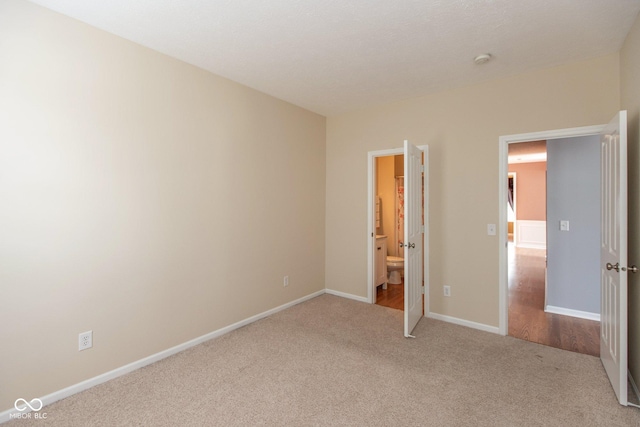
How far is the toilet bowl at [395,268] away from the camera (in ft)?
16.4

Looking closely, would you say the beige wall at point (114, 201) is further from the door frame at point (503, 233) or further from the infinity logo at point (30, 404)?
the door frame at point (503, 233)

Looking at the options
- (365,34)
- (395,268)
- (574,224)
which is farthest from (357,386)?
(574,224)

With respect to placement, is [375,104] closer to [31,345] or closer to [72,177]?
[72,177]

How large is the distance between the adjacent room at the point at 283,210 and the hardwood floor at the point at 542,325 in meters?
0.06

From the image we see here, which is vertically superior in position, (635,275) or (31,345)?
(635,275)

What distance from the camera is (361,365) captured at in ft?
8.41

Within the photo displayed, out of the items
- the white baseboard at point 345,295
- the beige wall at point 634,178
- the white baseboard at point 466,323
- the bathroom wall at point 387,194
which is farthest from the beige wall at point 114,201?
the beige wall at point 634,178

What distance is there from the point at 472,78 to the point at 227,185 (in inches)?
108

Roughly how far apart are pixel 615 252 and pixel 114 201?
3630 millimetres

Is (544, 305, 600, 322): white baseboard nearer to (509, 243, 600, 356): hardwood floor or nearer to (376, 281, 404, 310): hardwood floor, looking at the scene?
(509, 243, 600, 356): hardwood floor

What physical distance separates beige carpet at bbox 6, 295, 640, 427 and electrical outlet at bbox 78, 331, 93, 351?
31 centimetres

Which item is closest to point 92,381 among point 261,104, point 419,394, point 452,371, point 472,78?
point 419,394

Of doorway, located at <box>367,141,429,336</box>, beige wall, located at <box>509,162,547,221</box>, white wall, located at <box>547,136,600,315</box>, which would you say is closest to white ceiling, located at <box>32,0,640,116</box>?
doorway, located at <box>367,141,429,336</box>

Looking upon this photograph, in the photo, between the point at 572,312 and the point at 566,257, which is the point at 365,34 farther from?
the point at 572,312
